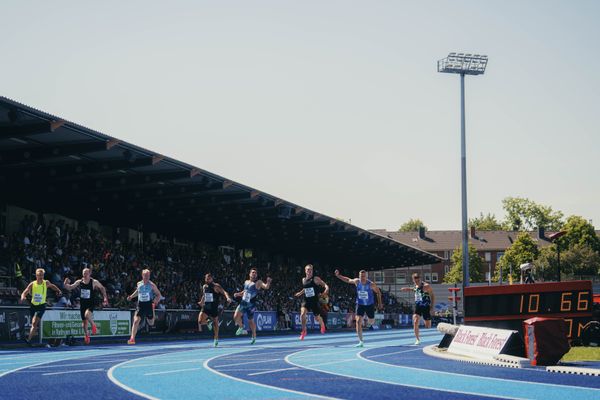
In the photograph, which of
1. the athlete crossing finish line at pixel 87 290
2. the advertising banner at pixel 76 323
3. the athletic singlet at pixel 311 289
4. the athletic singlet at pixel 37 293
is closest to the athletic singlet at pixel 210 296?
the athletic singlet at pixel 311 289

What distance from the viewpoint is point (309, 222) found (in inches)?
2008

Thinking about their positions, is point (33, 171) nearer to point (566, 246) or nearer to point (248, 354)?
point (248, 354)

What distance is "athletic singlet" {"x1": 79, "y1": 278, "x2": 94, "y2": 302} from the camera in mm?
22203

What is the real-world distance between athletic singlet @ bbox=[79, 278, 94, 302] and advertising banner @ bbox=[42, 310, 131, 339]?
196 centimetres

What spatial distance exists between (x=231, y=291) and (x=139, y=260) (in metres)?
8.44

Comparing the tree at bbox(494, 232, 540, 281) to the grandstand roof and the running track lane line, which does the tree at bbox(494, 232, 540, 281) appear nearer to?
the grandstand roof

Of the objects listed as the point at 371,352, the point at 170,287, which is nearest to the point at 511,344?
the point at 371,352

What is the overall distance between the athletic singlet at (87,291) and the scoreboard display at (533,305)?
9.72 meters

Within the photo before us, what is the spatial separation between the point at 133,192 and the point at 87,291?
1527cm

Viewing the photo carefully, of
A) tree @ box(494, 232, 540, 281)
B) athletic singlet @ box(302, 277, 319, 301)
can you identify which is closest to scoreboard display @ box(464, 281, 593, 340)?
athletic singlet @ box(302, 277, 319, 301)

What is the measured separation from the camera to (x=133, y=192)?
1467 inches

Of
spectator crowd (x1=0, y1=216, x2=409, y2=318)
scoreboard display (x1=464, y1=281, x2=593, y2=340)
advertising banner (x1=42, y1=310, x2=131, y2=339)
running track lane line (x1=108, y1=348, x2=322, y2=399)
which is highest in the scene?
spectator crowd (x1=0, y1=216, x2=409, y2=318)

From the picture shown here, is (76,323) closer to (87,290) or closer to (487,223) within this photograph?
(87,290)

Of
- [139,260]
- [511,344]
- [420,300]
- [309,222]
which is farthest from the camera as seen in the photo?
[309,222]
